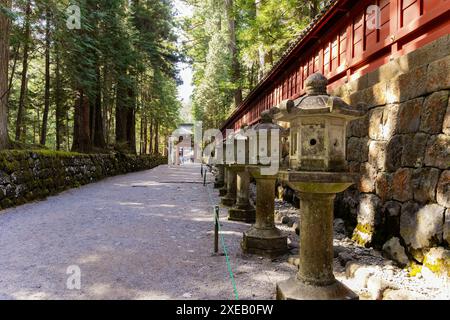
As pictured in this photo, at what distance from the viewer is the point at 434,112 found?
14.0 feet

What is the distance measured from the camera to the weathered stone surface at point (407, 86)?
15.1 ft

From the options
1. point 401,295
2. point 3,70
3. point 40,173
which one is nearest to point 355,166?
point 401,295

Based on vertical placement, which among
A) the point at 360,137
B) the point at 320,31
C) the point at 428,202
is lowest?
the point at 428,202

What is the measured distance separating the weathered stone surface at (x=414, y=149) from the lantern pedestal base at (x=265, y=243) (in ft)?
7.44

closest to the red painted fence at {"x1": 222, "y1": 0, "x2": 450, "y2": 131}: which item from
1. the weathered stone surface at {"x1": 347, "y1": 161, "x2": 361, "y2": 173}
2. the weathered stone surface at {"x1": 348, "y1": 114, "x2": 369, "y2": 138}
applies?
the weathered stone surface at {"x1": 348, "y1": 114, "x2": 369, "y2": 138}

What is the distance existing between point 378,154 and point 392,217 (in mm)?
1181

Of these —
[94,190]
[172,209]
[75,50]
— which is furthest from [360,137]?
[75,50]

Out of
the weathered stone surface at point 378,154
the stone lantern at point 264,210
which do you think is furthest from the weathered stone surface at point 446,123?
the stone lantern at point 264,210

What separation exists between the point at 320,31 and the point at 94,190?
970cm

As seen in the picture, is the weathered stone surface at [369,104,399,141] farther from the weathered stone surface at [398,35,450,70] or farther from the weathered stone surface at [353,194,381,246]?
the weathered stone surface at [353,194,381,246]

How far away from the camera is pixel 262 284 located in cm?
418

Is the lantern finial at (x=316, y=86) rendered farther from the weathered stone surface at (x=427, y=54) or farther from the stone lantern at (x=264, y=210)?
the weathered stone surface at (x=427, y=54)

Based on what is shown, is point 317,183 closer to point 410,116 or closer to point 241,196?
point 410,116
